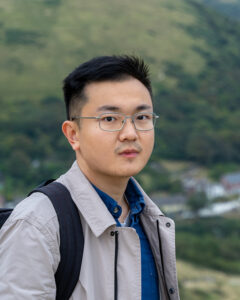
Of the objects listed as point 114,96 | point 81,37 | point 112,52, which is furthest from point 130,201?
point 81,37

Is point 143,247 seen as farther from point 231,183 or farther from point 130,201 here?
point 231,183

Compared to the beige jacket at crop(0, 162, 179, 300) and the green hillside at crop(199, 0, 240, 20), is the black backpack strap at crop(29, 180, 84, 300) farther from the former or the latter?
the green hillside at crop(199, 0, 240, 20)

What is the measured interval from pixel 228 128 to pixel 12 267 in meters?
48.3

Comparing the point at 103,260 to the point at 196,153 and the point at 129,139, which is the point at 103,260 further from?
the point at 196,153

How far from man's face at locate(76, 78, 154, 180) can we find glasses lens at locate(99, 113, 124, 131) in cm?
1

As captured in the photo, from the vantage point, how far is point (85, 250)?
1.17 metres

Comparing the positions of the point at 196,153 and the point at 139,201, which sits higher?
the point at 196,153

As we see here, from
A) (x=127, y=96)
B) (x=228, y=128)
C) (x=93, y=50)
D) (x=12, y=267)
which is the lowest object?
(x=12, y=267)

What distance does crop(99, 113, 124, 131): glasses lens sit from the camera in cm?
129

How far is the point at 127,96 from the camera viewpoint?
51.5 inches

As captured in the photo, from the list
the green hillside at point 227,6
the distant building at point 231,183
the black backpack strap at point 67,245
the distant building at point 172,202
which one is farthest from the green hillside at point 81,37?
the black backpack strap at point 67,245

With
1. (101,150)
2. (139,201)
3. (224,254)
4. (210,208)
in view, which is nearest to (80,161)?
(101,150)

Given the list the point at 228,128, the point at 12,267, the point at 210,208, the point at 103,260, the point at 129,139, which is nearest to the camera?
the point at 12,267

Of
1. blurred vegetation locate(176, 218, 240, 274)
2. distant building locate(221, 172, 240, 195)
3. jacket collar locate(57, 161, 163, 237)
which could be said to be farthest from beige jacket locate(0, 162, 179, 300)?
distant building locate(221, 172, 240, 195)
